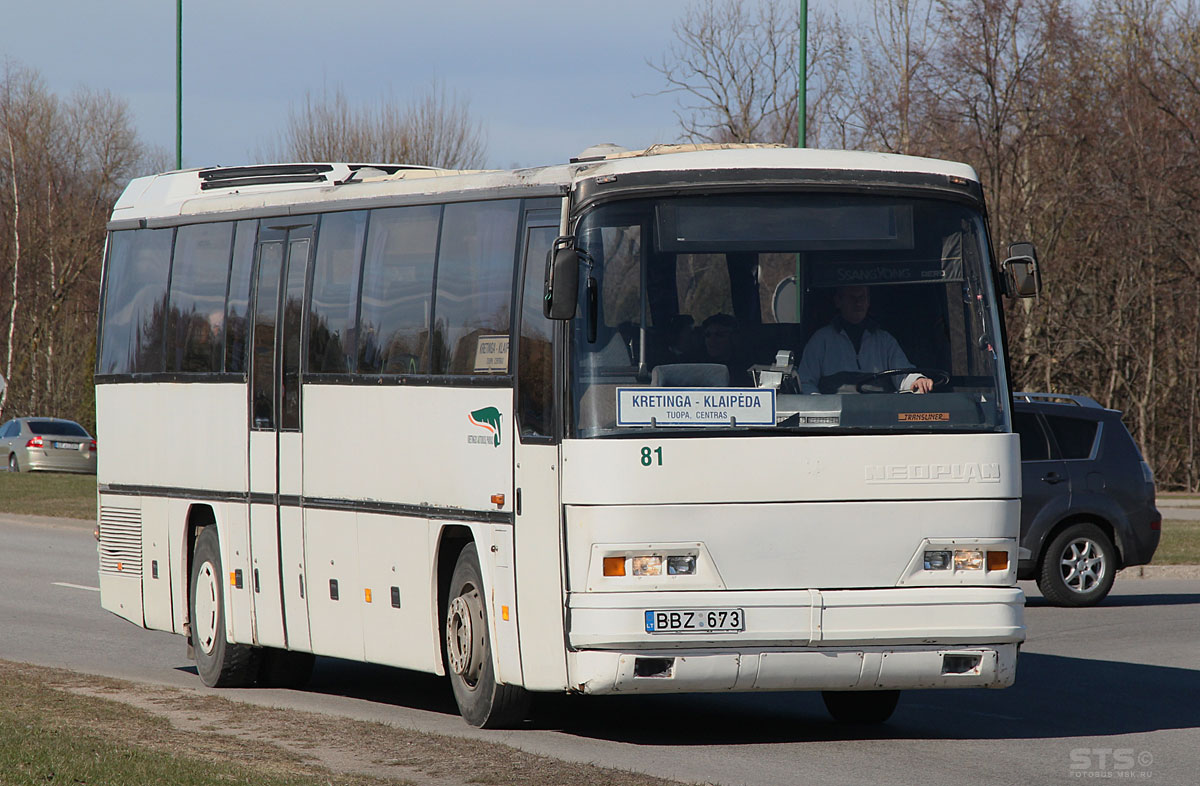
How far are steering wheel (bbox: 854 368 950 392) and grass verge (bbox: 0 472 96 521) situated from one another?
75.7ft

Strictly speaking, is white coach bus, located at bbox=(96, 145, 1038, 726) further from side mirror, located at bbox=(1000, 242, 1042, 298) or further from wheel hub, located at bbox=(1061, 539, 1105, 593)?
wheel hub, located at bbox=(1061, 539, 1105, 593)

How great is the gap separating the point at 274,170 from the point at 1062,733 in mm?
7252

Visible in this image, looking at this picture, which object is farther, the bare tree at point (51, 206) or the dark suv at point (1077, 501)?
the bare tree at point (51, 206)

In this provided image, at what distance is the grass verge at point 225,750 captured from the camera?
25.9 feet

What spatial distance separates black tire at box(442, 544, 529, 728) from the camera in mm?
9734

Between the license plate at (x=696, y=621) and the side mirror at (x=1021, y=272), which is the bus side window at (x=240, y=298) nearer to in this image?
the license plate at (x=696, y=621)

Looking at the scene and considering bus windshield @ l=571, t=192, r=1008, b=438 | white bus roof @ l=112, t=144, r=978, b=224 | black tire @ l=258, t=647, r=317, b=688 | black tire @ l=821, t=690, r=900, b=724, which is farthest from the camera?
black tire @ l=258, t=647, r=317, b=688

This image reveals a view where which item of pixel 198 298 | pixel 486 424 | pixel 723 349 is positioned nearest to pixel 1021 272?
pixel 723 349

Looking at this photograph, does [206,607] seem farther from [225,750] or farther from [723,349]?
[723,349]

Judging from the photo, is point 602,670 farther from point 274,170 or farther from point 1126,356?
point 1126,356

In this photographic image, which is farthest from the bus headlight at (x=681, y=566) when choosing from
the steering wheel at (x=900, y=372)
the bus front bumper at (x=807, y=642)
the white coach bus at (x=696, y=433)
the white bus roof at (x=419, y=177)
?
the white bus roof at (x=419, y=177)

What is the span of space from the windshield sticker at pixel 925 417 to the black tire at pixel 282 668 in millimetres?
5459

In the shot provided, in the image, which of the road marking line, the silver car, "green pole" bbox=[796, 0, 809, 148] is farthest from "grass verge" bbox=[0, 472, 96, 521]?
"green pole" bbox=[796, 0, 809, 148]

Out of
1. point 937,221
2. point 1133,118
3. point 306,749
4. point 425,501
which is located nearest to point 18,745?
point 306,749
